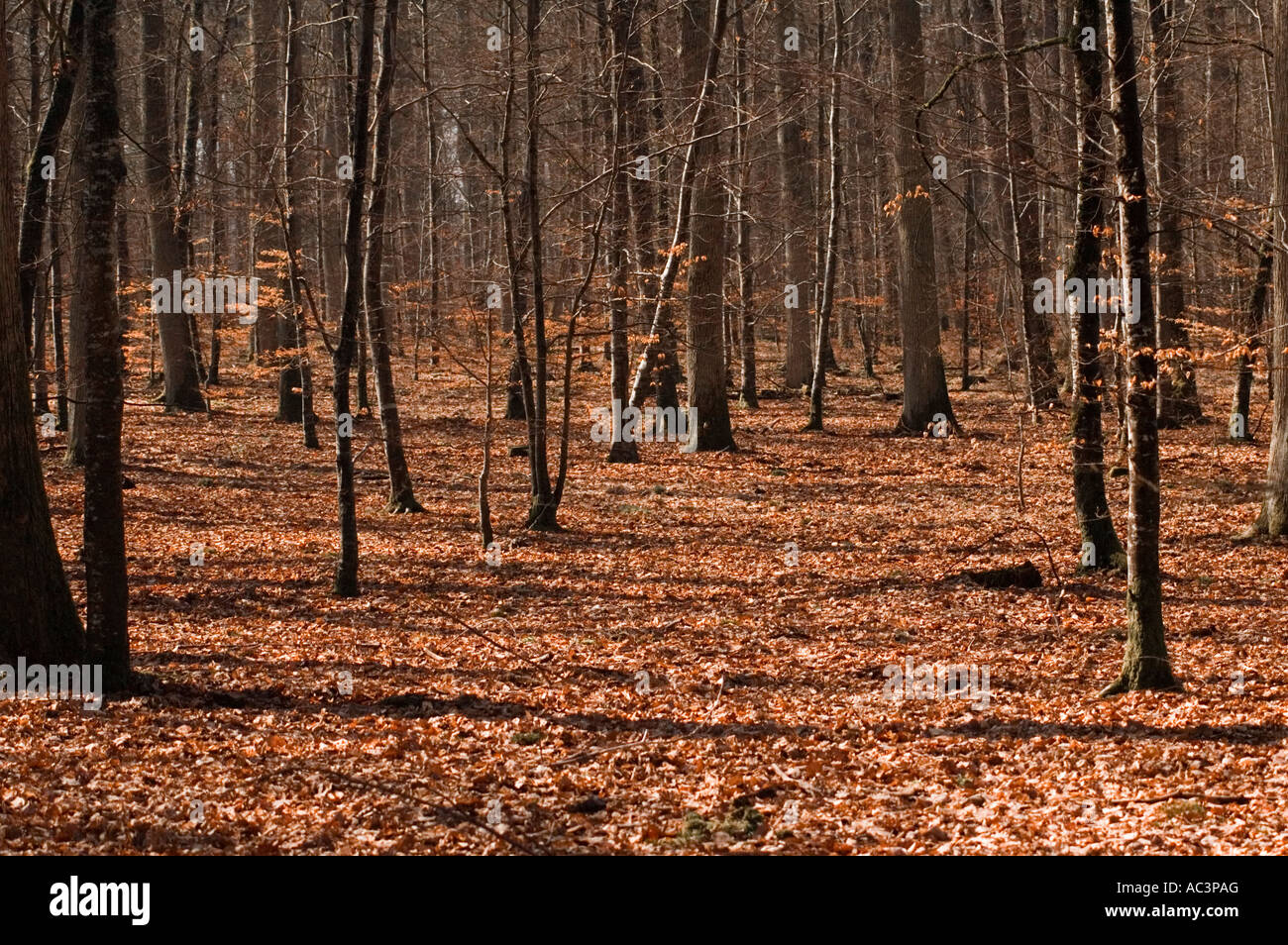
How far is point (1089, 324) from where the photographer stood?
31.9ft

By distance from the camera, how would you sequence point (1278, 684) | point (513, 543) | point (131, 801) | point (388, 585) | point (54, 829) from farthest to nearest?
1. point (513, 543)
2. point (388, 585)
3. point (1278, 684)
4. point (131, 801)
5. point (54, 829)

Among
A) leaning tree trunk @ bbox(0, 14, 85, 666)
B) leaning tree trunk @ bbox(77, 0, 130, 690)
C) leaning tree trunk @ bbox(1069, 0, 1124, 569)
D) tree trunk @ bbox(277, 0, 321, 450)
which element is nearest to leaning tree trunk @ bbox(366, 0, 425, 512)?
tree trunk @ bbox(277, 0, 321, 450)

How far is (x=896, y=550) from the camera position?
1302cm

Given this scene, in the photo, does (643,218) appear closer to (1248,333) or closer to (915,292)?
(915,292)

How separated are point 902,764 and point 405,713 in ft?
11.2

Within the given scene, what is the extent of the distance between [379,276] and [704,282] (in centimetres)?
699

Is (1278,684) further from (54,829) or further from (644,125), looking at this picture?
(644,125)

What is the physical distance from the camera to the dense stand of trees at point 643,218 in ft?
25.0

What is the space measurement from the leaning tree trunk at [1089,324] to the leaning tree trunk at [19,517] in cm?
703

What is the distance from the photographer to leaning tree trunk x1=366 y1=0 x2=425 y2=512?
39.0 ft

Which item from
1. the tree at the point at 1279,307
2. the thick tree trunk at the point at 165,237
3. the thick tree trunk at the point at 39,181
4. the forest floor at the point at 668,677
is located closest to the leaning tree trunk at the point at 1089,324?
the forest floor at the point at 668,677

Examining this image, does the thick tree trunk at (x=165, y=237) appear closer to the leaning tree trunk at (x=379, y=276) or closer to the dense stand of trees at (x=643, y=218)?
the dense stand of trees at (x=643, y=218)

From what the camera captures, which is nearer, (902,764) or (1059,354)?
(902,764)
